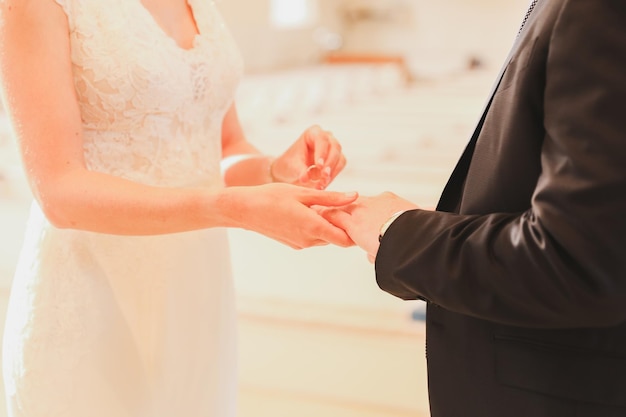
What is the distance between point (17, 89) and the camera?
1.36 metres

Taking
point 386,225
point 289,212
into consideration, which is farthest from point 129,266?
point 386,225

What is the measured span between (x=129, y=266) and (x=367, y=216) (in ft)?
1.68

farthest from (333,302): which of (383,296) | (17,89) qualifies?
(17,89)

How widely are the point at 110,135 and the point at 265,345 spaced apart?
2.16 metres

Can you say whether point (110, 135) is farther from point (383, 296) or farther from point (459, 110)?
point (459, 110)

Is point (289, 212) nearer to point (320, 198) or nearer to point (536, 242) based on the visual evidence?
point (320, 198)

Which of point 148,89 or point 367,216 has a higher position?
point 148,89

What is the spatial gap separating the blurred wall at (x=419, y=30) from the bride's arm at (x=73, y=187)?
8.44 m

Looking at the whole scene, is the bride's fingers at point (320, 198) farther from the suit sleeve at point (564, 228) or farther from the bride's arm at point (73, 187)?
the suit sleeve at point (564, 228)

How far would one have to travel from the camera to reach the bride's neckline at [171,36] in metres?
1.52

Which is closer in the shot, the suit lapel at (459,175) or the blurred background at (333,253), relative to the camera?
the suit lapel at (459,175)

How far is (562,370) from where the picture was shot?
3.89 ft

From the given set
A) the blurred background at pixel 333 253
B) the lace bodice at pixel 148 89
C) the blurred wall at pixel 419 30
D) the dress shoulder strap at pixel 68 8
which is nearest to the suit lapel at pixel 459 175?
the lace bodice at pixel 148 89

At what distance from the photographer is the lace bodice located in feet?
4.76
